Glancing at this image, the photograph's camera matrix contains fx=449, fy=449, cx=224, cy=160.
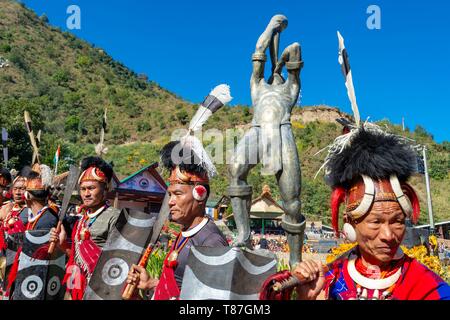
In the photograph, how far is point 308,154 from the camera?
58.1 m

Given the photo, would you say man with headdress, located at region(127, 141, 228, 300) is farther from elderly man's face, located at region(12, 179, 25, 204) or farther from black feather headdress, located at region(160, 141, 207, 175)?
elderly man's face, located at region(12, 179, 25, 204)

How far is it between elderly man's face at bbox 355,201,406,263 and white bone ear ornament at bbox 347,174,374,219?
0.10 feet

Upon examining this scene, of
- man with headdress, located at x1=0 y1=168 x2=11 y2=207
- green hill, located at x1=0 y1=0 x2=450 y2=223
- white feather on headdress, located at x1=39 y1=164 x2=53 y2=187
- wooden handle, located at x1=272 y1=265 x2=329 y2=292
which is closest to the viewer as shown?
wooden handle, located at x1=272 y1=265 x2=329 y2=292

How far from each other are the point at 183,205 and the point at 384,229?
5.17 feet

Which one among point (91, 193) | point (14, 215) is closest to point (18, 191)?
point (14, 215)

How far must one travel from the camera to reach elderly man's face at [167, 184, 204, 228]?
3.24 meters

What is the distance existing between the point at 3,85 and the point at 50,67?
15552mm

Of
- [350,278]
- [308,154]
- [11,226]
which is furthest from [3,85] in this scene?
[350,278]

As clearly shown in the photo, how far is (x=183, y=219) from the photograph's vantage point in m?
3.24

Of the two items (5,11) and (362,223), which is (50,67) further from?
(362,223)

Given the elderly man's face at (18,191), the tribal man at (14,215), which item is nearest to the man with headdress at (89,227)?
the tribal man at (14,215)

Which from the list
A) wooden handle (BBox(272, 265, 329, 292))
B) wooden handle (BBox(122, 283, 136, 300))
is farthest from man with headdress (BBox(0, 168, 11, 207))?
wooden handle (BBox(272, 265, 329, 292))

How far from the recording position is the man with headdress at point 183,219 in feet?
9.23
